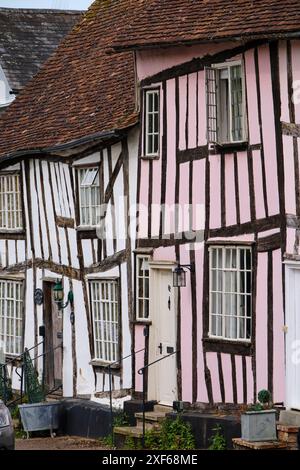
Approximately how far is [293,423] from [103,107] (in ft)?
29.3

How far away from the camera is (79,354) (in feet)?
100

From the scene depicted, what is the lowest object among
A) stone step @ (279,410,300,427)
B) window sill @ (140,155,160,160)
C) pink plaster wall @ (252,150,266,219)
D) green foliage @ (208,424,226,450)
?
green foliage @ (208,424,226,450)

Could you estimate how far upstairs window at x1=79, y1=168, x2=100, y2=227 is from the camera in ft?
97.7

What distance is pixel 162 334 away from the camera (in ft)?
89.7

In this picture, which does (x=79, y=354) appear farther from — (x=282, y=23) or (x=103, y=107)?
(x=282, y=23)

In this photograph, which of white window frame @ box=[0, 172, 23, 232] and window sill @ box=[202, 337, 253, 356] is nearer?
window sill @ box=[202, 337, 253, 356]

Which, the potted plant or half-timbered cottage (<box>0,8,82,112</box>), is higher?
half-timbered cottage (<box>0,8,82,112</box>)

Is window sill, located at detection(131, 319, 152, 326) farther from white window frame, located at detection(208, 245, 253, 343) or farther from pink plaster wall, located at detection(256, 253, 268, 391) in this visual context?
pink plaster wall, located at detection(256, 253, 268, 391)

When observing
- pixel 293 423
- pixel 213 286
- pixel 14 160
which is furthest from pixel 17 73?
pixel 293 423

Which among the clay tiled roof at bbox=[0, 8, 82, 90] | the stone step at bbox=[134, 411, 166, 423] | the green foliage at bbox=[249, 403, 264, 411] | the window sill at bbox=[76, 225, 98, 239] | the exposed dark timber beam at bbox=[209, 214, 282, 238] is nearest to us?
the green foliage at bbox=[249, 403, 264, 411]

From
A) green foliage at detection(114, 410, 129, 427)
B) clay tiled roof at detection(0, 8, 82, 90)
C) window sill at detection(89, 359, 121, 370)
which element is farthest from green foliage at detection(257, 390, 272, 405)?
clay tiled roof at detection(0, 8, 82, 90)

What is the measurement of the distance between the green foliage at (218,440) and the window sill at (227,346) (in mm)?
1242

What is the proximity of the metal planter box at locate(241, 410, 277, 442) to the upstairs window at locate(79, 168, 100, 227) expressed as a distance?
24.6 ft

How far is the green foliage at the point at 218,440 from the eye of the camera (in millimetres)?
24609
